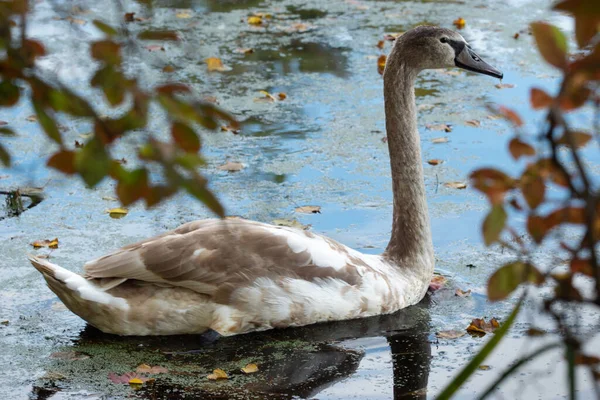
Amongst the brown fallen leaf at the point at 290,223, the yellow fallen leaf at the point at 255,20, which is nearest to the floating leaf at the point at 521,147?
the brown fallen leaf at the point at 290,223

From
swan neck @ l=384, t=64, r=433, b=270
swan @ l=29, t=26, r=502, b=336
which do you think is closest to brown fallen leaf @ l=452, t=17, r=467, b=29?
swan neck @ l=384, t=64, r=433, b=270

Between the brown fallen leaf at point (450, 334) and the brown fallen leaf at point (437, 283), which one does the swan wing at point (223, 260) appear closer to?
the brown fallen leaf at point (450, 334)

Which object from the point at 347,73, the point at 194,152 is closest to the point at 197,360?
the point at 194,152

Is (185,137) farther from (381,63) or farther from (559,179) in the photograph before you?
(381,63)

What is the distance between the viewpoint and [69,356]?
510 cm

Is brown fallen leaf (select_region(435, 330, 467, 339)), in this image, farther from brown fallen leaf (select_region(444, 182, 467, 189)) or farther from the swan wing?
brown fallen leaf (select_region(444, 182, 467, 189))

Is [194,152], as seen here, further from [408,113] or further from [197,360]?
[408,113]

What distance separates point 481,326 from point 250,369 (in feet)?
4.42

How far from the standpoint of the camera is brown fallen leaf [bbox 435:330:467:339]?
17.5ft

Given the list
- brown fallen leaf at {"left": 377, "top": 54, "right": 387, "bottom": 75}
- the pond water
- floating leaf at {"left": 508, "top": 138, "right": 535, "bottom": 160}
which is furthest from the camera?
brown fallen leaf at {"left": 377, "top": 54, "right": 387, "bottom": 75}

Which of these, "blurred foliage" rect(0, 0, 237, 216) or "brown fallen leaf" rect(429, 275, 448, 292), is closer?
"blurred foliage" rect(0, 0, 237, 216)

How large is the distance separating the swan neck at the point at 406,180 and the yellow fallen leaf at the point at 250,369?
1.27 meters

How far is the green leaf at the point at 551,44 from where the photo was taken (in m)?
1.89

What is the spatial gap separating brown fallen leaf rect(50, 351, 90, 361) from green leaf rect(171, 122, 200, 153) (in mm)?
3379
